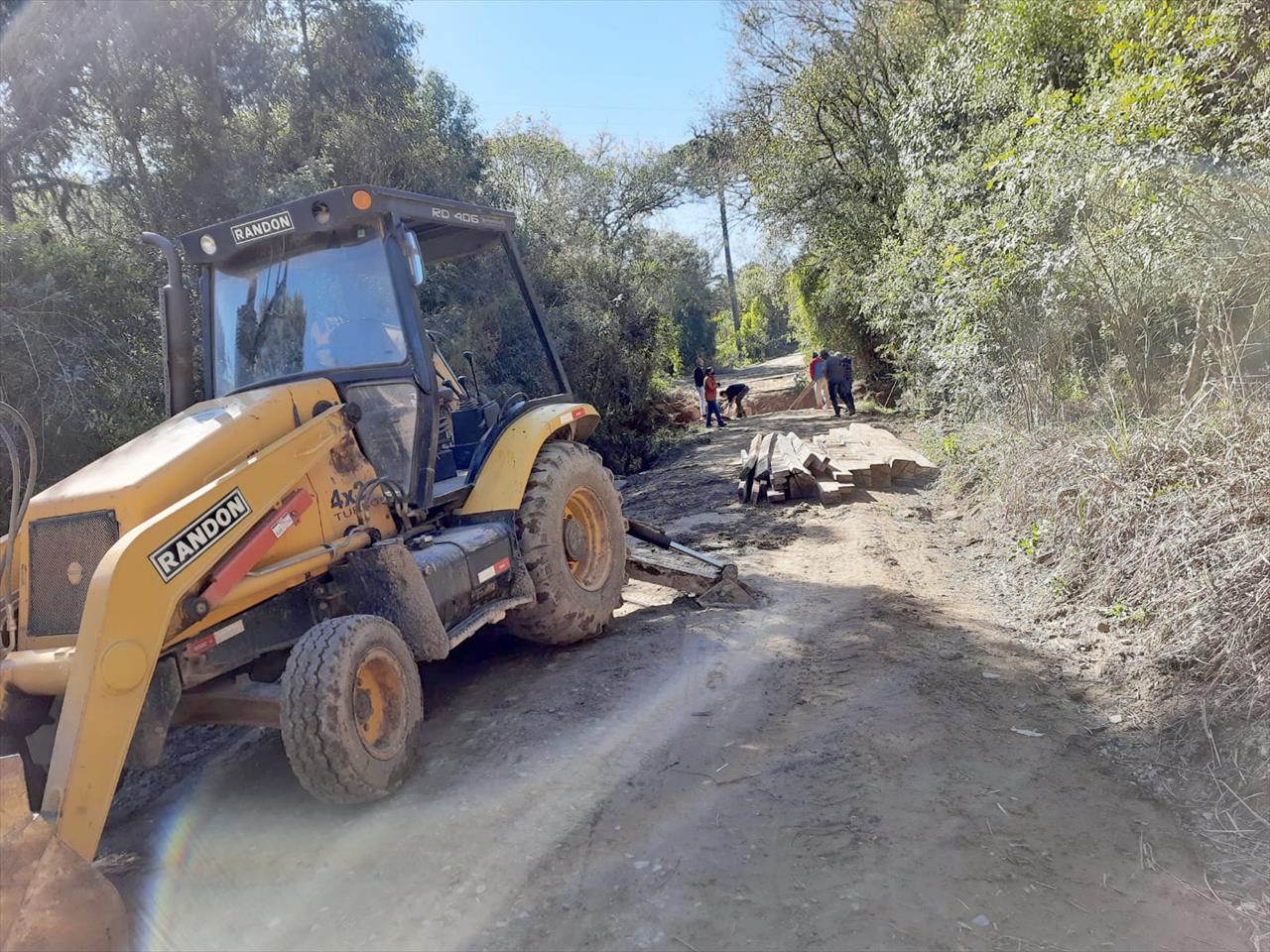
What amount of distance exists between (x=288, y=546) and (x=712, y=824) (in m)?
2.16

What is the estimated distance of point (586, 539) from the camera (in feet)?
19.1

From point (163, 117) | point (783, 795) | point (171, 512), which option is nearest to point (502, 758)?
point (783, 795)

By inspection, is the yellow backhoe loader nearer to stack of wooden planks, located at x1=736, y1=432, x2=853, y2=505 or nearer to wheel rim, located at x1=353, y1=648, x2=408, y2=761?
wheel rim, located at x1=353, y1=648, x2=408, y2=761

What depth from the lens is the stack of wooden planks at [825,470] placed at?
32.2 ft

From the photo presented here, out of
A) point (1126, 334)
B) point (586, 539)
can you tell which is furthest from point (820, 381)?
point (586, 539)

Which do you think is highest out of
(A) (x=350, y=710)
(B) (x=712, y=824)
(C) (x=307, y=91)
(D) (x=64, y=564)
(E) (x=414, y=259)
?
(C) (x=307, y=91)

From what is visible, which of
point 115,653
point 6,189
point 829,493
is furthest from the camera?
point 6,189

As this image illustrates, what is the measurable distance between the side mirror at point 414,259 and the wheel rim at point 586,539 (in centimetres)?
173

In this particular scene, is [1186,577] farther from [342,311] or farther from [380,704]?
[342,311]

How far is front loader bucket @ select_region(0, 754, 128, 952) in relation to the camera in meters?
2.36

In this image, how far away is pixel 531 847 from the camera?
3.29 m

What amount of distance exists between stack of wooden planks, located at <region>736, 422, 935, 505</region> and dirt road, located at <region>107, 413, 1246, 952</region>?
14.6ft

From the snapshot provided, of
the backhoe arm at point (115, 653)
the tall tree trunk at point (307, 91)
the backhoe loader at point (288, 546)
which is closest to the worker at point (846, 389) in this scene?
Result: the tall tree trunk at point (307, 91)

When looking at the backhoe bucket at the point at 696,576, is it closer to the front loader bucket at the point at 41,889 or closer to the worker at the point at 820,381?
the front loader bucket at the point at 41,889
